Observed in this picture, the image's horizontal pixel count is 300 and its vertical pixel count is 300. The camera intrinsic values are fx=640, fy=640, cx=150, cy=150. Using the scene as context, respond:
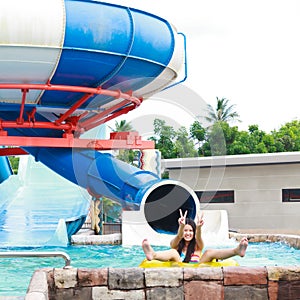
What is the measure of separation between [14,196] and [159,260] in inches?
377

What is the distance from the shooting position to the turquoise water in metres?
7.25

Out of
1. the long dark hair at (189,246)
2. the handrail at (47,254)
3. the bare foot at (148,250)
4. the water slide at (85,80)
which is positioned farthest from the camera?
the water slide at (85,80)

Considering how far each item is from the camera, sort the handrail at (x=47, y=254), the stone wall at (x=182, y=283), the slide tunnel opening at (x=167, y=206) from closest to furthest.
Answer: the stone wall at (x=182, y=283) < the handrail at (x=47, y=254) < the slide tunnel opening at (x=167, y=206)

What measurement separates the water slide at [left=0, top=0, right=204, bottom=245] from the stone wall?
4201 mm

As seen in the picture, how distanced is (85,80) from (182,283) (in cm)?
510

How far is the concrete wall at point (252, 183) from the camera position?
13.7 meters

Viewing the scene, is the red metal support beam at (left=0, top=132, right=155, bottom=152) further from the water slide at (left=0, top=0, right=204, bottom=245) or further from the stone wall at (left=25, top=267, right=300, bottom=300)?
the stone wall at (left=25, top=267, right=300, bottom=300)

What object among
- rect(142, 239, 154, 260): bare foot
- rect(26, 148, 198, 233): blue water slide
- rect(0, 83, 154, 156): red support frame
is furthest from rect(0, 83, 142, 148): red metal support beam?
rect(142, 239, 154, 260): bare foot

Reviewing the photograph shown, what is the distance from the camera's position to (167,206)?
1125 cm

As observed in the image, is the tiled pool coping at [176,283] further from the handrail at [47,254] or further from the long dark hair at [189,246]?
the long dark hair at [189,246]

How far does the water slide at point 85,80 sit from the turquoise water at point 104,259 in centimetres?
99

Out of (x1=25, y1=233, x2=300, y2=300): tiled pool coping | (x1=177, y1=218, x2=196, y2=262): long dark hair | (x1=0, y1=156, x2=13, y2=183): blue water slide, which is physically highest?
(x1=0, y1=156, x2=13, y2=183): blue water slide

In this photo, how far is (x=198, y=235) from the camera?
5.09m

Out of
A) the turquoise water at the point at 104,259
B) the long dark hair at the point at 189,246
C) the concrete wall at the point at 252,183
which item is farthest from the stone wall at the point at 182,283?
the concrete wall at the point at 252,183
